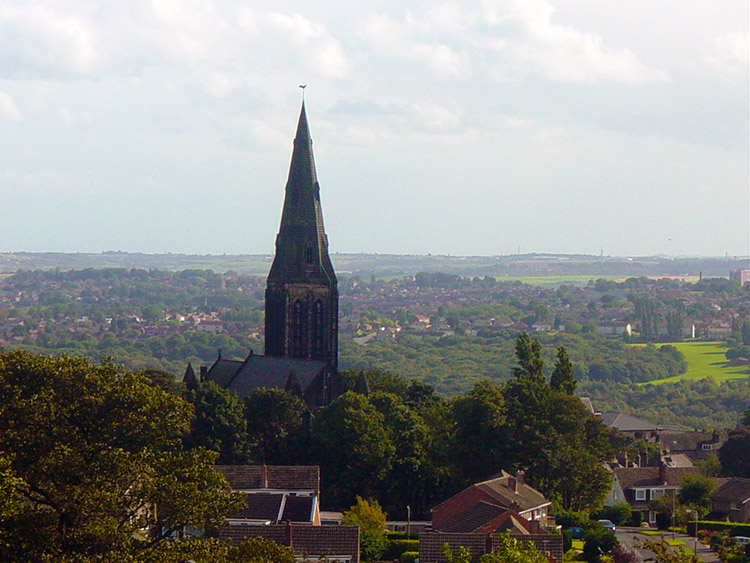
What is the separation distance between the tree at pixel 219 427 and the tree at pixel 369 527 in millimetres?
11391

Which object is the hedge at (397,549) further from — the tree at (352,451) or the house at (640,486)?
the house at (640,486)

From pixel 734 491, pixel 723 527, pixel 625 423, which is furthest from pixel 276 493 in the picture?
pixel 625 423

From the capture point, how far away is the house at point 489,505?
51.1 m

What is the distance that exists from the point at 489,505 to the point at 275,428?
2044 centimetres

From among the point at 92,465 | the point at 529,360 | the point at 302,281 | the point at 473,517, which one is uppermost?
the point at 302,281

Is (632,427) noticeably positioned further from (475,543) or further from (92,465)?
(92,465)

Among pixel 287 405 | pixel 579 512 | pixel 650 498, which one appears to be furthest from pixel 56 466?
pixel 650 498

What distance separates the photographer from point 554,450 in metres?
62.8

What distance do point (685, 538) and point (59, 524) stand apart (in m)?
35.4

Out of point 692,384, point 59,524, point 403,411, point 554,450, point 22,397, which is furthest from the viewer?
point 692,384

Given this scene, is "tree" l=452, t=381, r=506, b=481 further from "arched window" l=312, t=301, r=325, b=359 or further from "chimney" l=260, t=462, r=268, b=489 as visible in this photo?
"arched window" l=312, t=301, r=325, b=359

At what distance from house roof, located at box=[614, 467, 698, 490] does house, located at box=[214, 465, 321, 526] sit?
2572 centimetres

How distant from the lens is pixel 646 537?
57.6 m

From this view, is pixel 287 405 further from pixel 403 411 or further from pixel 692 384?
pixel 692 384
